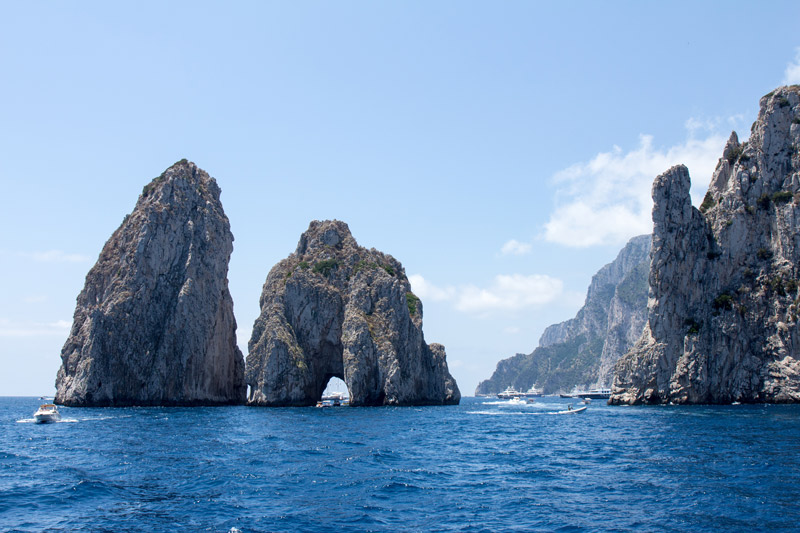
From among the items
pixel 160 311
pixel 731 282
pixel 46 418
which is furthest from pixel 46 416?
pixel 731 282

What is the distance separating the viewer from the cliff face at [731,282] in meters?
97.0

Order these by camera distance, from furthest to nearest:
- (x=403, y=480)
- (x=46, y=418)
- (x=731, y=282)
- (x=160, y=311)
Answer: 1. (x=160, y=311)
2. (x=731, y=282)
3. (x=46, y=418)
4. (x=403, y=480)

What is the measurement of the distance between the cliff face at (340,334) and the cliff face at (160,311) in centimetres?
1041

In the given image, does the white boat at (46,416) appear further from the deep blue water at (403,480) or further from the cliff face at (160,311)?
the cliff face at (160,311)

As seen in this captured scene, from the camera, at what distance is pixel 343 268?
125 metres

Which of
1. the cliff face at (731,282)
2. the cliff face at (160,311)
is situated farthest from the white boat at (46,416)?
the cliff face at (731,282)

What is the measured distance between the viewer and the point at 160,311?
11338cm

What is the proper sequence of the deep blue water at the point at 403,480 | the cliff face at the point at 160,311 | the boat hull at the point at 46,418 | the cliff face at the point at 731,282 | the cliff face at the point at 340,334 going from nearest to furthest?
the deep blue water at the point at 403,480, the boat hull at the point at 46,418, the cliff face at the point at 731,282, the cliff face at the point at 160,311, the cliff face at the point at 340,334

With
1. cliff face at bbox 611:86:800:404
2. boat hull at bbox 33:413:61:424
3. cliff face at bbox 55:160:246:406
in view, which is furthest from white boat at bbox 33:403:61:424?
cliff face at bbox 611:86:800:404

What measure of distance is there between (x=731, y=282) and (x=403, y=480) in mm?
92664

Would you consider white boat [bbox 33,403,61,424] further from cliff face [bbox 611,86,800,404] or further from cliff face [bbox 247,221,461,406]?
cliff face [bbox 611,86,800,404]

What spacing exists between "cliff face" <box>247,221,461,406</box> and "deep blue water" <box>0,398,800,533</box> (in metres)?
54.1

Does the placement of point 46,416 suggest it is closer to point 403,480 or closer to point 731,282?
point 403,480

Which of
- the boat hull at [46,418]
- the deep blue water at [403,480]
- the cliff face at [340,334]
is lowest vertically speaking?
the deep blue water at [403,480]
